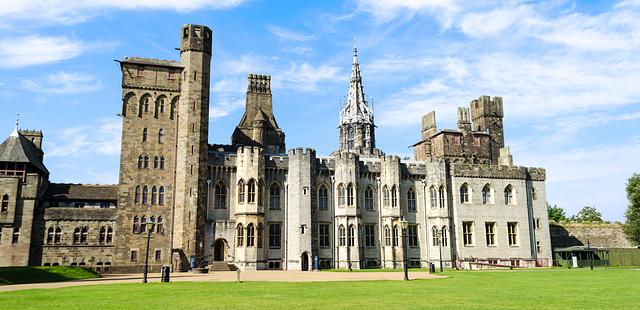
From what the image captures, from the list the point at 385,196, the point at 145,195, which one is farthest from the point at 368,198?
the point at 145,195

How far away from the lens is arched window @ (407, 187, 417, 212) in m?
53.1

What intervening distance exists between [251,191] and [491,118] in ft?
128

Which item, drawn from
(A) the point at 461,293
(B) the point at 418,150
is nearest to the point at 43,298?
(A) the point at 461,293

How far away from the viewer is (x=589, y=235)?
6272 cm

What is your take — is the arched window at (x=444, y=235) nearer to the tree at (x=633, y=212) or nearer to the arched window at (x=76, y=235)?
the tree at (x=633, y=212)

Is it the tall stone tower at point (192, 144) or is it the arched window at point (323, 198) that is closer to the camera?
the tall stone tower at point (192, 144)

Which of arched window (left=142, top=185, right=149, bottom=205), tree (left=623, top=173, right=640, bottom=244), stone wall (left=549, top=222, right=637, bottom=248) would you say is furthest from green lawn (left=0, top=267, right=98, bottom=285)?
tree (left=623, top=173, right=640, bottom=244)

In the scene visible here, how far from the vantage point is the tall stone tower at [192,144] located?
45.5 metres

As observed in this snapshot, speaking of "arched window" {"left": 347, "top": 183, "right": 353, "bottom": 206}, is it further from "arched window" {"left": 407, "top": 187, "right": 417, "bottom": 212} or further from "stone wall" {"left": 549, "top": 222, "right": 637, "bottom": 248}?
"stone wall" {"left": 549, "top": 222, "right": 637, "bottom": 248}

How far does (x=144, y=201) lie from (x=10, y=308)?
32.1 meters

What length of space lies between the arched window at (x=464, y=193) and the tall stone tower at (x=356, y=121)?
2834 cm

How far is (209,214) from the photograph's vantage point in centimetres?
4747

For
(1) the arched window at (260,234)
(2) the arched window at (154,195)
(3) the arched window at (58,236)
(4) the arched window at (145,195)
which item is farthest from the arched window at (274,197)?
(3) the arched window at (58,236)

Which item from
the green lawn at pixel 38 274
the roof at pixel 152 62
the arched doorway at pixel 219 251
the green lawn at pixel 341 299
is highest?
the roof at pixel 152 62
